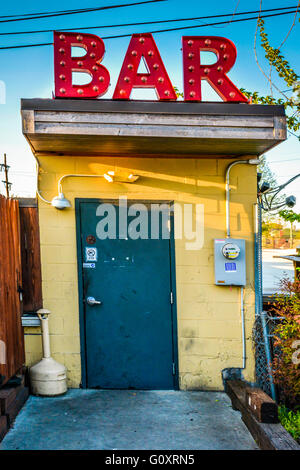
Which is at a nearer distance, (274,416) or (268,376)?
(274,416)

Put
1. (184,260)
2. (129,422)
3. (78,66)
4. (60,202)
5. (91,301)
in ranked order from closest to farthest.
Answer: (129,422), (78,66), (60,202), (91,301), (184,260)

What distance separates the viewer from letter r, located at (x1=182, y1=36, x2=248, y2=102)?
3.85m

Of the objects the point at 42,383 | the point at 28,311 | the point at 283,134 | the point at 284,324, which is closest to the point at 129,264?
the point at 28,311

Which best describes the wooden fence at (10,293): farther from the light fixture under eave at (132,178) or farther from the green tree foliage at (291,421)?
the green tree foliage at (291,421)

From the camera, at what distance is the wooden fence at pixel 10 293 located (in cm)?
367

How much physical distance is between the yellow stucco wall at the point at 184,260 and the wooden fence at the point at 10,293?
288mm

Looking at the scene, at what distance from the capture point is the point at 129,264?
4395 millimetres

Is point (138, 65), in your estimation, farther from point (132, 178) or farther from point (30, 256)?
point (30, 256)

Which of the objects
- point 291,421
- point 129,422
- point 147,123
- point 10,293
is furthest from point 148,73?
point 291,421

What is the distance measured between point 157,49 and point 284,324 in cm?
360

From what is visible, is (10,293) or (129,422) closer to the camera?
(129,422)

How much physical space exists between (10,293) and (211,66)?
11.3 ft

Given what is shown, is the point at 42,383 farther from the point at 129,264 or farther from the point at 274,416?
the point at 274,416

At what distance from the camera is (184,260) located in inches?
175
